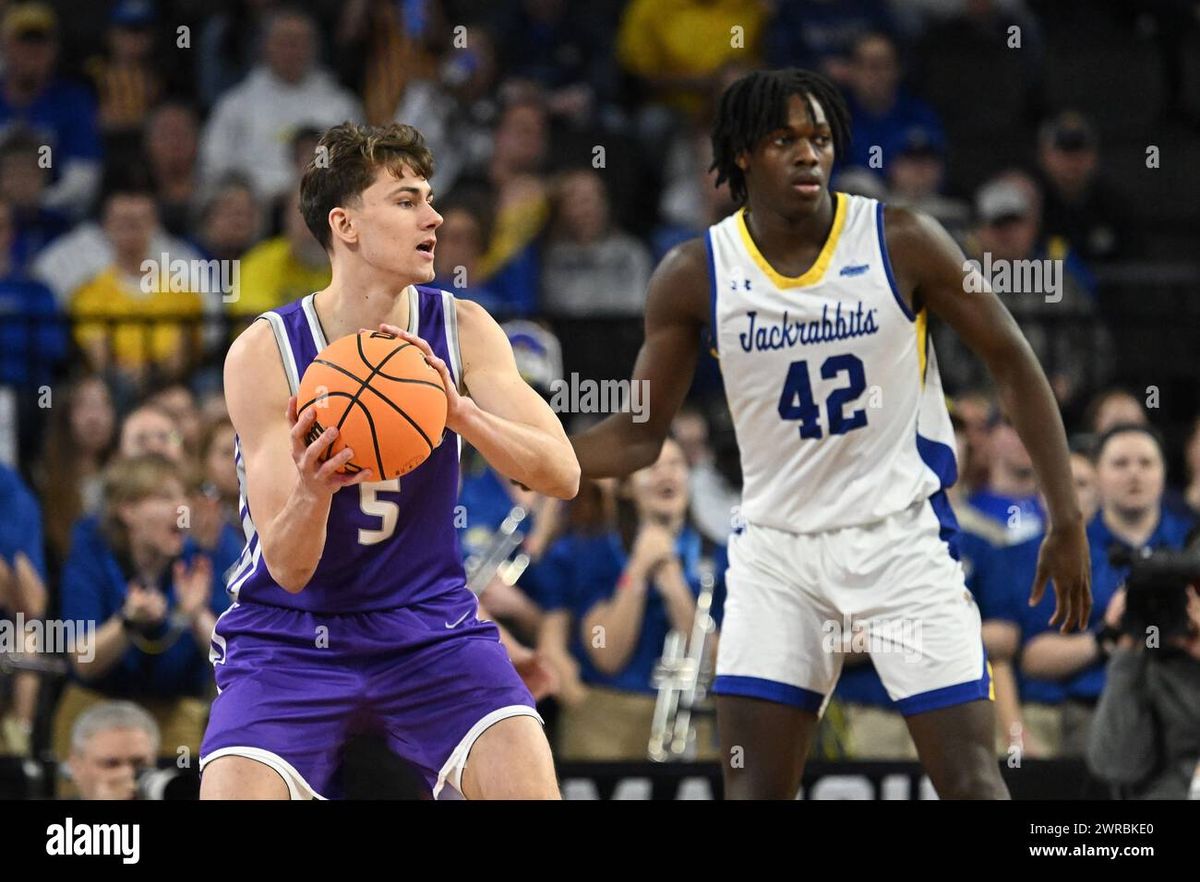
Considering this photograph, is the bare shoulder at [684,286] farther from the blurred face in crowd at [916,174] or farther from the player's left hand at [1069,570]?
the blurred face in crowd at [916,174]

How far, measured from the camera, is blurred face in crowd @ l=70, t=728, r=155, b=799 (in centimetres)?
677

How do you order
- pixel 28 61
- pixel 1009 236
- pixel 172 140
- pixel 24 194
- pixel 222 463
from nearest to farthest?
pixel 222 463 → pixel 1009 236 → pixel 24 194 → pixel 172 140 → pixel 28 61

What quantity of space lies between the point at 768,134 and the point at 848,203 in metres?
0.32

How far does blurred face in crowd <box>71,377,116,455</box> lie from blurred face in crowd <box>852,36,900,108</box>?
4627 mm

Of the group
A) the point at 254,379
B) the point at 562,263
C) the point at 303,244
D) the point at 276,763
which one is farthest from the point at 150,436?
the point at 276,763

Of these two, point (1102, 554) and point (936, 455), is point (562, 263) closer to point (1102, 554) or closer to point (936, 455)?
point (1102, 554)

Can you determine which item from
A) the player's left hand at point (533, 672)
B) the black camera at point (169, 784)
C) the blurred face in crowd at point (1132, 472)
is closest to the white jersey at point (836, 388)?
the player's left hand at point (533, 672)

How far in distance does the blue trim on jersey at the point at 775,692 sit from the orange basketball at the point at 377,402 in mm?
1389

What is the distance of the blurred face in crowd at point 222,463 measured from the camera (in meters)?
8.16

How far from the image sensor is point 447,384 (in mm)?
4387

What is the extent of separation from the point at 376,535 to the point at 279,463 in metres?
0.30

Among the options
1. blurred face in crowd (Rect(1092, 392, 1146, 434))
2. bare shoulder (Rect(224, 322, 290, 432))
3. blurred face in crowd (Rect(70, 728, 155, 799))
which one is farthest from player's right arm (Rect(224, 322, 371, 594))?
blurred face in crowd (Rect(1092, 392, 1146, 434))

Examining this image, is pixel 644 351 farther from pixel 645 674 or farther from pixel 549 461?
pixel 645 674

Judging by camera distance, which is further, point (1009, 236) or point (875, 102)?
point (875, 102)
